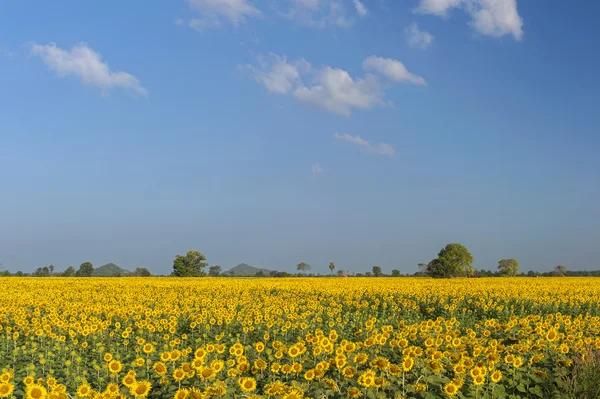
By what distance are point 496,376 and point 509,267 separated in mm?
105841

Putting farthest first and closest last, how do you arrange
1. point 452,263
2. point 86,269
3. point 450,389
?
point 86,269, point 452,263, point 450,389

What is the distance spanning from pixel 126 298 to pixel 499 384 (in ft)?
58.1

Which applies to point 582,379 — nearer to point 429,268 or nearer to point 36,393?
point 36,393

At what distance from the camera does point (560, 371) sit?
8.24 meters

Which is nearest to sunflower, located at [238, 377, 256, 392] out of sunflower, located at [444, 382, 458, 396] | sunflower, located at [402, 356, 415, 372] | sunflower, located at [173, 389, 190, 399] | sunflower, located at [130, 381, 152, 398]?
sunflower, located at [173, 389, 190, 399]

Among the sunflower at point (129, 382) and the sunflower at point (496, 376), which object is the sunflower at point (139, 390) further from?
the sunflower at point (496, 376)

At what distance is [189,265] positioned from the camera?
266 ft

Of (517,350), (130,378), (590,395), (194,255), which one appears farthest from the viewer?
(194,255)

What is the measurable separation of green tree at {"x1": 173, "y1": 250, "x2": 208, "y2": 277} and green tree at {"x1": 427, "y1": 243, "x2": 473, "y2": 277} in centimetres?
3759

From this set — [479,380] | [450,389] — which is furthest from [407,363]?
[479,380]

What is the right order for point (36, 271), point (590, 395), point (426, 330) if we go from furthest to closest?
1. point (36, 271)
2. point (426, 330)
3. point (590, 395)

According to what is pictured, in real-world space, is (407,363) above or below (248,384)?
above

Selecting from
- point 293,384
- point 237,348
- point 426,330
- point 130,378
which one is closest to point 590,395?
point 426,330

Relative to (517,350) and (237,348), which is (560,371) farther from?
(237,348)
